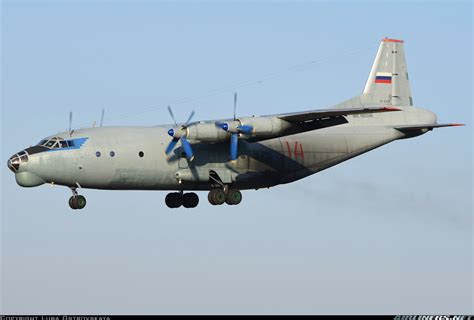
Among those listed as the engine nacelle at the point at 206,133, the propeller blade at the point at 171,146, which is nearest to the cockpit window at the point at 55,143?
the propeller blade at the point at 171,146

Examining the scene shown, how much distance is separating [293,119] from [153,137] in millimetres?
5111

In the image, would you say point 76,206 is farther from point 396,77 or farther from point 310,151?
point 396,77

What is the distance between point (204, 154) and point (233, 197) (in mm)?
1902

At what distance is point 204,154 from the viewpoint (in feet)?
127

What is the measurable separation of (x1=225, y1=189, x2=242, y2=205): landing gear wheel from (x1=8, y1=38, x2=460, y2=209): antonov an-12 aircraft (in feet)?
0.12

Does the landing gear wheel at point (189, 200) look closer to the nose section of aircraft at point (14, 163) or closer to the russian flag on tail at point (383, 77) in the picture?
the nose section of aircraft at point (14, 163)

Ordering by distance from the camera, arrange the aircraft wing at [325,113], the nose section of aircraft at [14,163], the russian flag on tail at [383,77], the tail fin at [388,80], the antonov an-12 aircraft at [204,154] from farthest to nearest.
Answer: the russian flag on tail at [383,77]
the tail fin at [388,80]
the aircraft wing at [325,113]
the antonov an-12 aircraft at [204,154]
the nose section of aircraft at [14,163]

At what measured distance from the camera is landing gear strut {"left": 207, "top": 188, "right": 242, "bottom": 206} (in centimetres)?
3875

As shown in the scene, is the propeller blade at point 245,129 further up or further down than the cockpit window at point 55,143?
further up

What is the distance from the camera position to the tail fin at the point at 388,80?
4416cm

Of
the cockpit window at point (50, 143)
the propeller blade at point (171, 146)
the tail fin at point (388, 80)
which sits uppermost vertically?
the tail fin at point (388, 80)

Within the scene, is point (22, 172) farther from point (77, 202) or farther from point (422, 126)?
point (422, 126)

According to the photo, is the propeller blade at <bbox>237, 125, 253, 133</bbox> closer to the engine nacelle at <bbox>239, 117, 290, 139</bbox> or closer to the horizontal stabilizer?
the engine nacelle at <bbox>239, 117, 290, 139</bbox>

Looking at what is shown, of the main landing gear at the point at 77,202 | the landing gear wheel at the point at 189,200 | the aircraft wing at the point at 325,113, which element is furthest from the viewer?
the landing gear wheel at the point at 189,200
